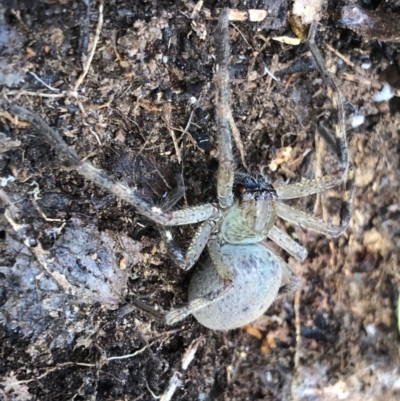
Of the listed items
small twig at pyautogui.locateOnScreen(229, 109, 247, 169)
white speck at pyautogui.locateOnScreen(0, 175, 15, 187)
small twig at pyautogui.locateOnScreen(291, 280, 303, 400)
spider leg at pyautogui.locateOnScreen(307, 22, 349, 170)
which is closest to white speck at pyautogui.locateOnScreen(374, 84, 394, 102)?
spider leg at pyautogui.locateOnScreen(307, 22, 349, 170)

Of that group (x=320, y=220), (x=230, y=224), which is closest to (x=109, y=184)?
(x=230, y=224)

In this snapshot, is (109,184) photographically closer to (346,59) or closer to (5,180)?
(5,180)

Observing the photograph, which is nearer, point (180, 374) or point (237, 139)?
point (237, 139)

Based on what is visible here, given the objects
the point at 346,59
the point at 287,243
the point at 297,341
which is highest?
the point at 346,59

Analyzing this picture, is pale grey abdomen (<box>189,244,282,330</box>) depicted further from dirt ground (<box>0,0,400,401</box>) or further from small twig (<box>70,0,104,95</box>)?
small twig (<box>70,0,104,95</box>)

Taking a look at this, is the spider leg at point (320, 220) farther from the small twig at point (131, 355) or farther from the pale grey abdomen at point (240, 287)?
the small twig at point (131, 355)

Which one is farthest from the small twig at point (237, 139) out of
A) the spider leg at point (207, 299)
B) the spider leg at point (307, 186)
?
the spider leg at point (207, 299)
